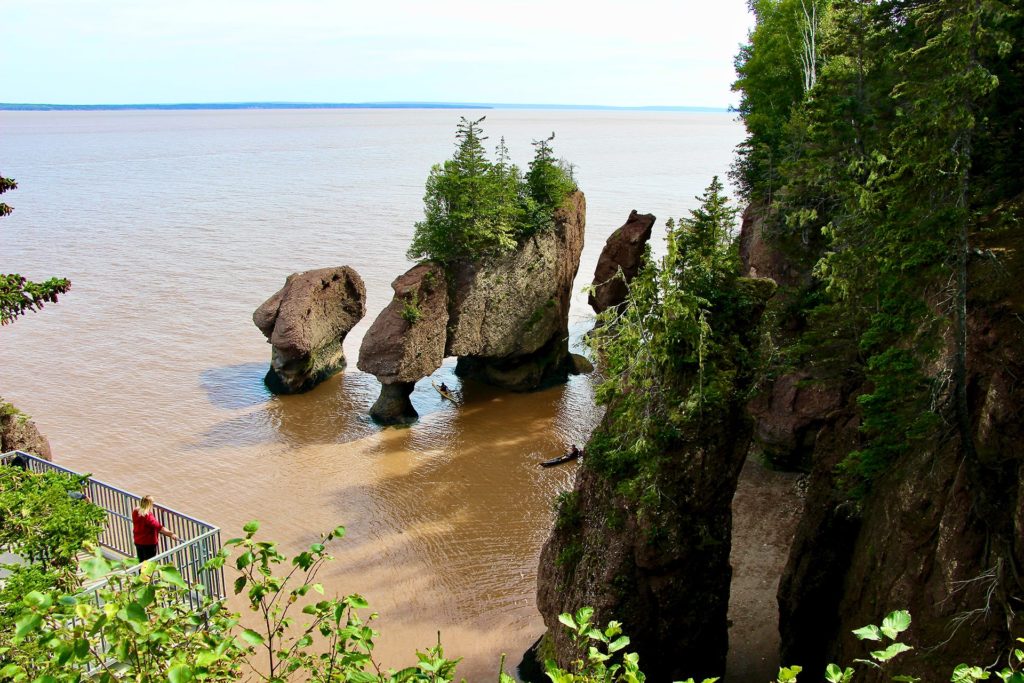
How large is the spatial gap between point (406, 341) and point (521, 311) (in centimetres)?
517

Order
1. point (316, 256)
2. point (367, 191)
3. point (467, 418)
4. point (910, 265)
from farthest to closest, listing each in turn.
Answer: point (367, 191), point (316, 256), point (467, 418), point (910, 265)

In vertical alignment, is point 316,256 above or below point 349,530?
above

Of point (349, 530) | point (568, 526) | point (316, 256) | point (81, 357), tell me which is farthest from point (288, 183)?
point (568, 526)

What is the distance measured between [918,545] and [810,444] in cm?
1071

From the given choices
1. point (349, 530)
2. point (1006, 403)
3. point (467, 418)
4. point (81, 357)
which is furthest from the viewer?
point (81, 357)

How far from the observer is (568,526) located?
1488cm

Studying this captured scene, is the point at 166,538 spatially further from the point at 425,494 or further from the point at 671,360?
the point at 671,360

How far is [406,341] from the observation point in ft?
89.6

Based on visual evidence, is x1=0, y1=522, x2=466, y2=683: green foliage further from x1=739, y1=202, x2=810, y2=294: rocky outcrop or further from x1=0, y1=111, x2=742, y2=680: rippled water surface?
x1=739, y1=202, x2=810, y2=294: rocky outcrop

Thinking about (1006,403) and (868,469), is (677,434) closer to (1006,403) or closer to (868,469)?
(868,469)

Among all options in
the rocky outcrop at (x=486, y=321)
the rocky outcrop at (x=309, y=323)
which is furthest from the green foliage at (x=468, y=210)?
the rocky outcrop at (x=309, y=323)

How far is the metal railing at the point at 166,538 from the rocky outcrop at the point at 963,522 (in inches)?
407

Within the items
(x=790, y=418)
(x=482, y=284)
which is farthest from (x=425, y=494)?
(x=790, y=418)

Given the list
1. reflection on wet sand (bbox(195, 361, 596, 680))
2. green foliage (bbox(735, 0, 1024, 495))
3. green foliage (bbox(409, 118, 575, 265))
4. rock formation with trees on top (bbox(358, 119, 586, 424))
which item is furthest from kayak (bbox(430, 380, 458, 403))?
green foliage (bbox(735, 0, 1024, 495))
